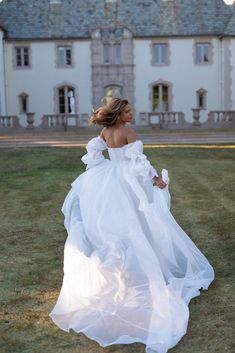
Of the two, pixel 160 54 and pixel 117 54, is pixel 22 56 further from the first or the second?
pixel 160 54

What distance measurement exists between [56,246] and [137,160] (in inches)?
87.2

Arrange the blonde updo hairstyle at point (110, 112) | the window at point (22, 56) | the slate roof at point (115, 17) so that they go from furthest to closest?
the window at point (22, 56) → the slate roof at point (115, 17) → the blonde updo hairstyle at point (110, 112)

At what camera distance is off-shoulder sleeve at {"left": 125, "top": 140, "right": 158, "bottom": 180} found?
14.9ft

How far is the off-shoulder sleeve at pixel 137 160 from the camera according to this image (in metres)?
4.55

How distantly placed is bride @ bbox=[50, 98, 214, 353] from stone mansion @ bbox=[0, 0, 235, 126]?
90.5ft

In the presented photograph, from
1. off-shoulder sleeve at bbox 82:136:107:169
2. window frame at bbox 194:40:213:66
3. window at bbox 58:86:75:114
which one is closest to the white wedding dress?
off-shoulder sleeve at bbox 82:136:107:169

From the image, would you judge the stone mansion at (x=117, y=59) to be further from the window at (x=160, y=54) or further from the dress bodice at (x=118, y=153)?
the dress bodice at (x=118, y=153)

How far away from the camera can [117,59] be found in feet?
107

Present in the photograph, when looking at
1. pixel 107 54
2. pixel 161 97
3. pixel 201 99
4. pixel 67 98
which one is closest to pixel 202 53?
pixel 201 99

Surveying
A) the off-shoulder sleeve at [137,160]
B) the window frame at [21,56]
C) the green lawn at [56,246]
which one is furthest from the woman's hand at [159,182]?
the window frame at [21,56]

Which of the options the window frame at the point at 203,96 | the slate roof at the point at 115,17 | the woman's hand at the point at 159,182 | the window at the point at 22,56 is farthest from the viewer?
the window frame at the point at 203,96

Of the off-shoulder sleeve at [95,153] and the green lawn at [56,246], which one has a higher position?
the off-shoulder sleeve at [95,153]

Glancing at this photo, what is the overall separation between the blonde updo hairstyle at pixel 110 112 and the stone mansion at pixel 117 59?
27.8 metres

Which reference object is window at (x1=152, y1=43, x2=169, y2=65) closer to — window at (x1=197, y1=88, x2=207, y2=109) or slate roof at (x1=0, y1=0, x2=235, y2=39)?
slate roof at (x1=0, y1=0, x2=235, y2=39)
